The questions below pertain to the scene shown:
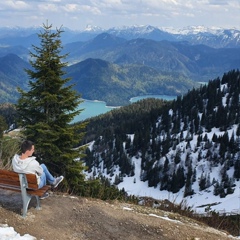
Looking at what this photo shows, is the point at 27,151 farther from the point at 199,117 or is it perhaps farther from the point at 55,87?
the point at 199,117

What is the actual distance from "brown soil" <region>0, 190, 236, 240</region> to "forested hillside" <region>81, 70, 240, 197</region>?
87.4 meters

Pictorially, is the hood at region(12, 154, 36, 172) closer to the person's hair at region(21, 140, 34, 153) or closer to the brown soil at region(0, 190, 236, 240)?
the person's hair at region(21, 140, 34, 153)

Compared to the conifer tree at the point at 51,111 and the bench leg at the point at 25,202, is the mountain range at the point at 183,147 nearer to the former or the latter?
the conifer tree at the point at 51,111

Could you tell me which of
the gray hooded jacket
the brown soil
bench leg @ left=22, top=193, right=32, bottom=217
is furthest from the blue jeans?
the brown soil

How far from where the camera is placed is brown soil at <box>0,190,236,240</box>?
9.05 metres

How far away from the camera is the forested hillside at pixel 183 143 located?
113312mm

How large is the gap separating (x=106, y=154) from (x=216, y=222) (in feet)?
465

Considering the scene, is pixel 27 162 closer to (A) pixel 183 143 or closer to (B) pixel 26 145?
(B) pixel 26 145

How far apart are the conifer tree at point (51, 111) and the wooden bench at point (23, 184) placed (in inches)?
382

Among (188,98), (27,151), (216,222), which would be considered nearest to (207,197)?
(188,98)

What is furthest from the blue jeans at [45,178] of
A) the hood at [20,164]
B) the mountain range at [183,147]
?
the mountain range at [183,147]

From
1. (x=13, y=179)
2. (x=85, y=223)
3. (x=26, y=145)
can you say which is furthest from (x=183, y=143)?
(x=26, y=145)

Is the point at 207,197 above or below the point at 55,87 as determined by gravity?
below

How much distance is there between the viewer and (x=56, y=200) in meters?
11.2
